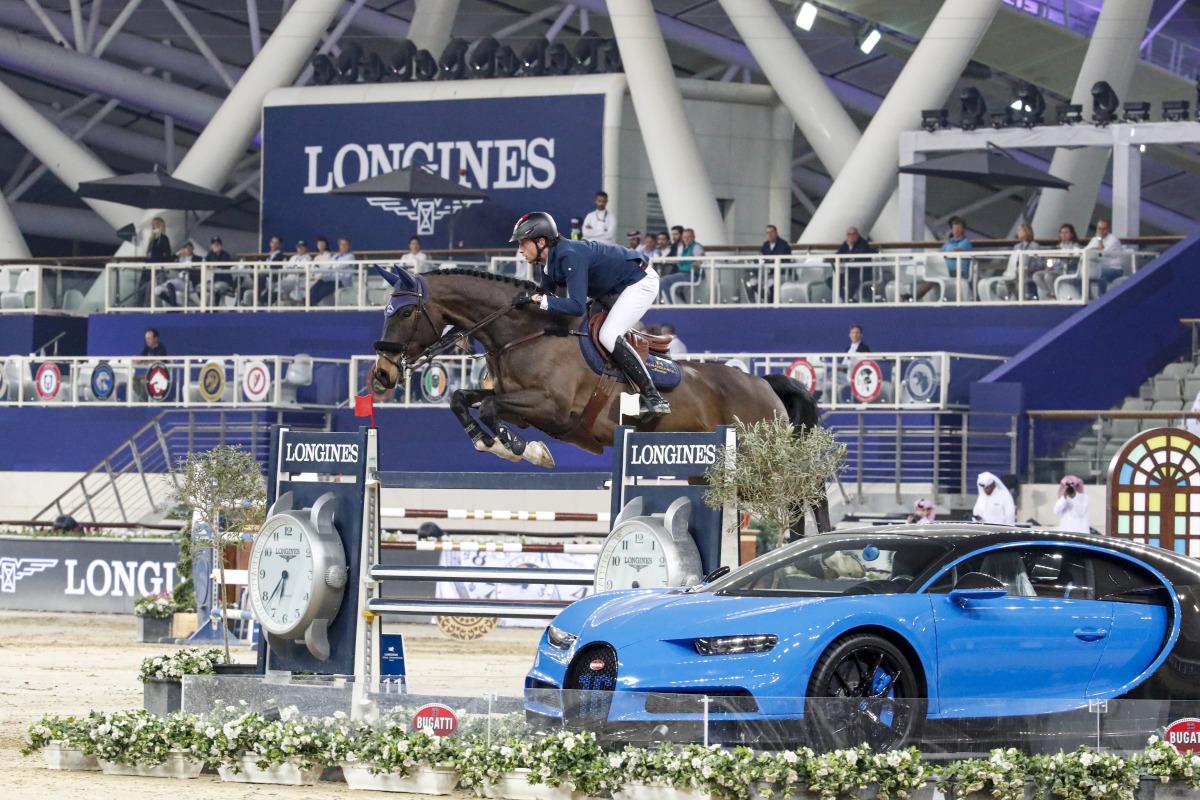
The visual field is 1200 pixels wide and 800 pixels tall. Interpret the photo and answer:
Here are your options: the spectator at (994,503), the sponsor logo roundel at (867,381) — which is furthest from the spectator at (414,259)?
the spectator at (994,503)

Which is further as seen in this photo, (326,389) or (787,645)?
(326,389)

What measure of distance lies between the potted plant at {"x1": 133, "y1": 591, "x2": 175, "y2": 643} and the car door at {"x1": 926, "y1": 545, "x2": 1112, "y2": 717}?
11.5 m

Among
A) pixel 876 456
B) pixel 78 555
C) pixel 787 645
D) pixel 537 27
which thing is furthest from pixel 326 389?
pixel 787 645

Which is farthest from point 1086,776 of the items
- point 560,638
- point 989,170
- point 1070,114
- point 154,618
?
point 1070,114

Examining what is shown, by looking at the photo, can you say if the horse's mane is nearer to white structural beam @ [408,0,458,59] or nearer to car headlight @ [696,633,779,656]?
car headlight @ [696,633,779,656]

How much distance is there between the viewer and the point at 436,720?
32.0 ft

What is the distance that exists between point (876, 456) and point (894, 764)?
1480 centimetres

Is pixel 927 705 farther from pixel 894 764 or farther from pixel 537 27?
pixel 537 27

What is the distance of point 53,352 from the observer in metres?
31.4

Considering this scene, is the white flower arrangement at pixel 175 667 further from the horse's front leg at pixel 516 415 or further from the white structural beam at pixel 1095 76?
the white structural beam at pixel 1095 76

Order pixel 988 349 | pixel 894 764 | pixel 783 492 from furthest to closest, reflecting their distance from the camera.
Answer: pixel 988 349 → pixel 783 492 → pixel 894 764

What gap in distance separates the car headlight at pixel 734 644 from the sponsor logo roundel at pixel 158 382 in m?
19.4

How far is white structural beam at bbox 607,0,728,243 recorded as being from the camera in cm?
3008

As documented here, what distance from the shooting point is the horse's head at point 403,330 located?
12031 millimetres
